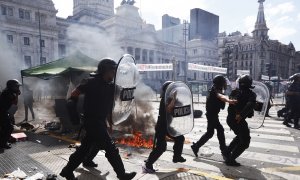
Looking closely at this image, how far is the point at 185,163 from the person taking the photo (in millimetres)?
5094

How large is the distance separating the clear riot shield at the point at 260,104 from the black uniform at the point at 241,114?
1.01ft

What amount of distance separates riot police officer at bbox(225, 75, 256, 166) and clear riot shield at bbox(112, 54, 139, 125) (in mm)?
1982

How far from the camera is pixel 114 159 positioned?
3.72m

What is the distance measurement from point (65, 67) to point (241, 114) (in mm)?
7192

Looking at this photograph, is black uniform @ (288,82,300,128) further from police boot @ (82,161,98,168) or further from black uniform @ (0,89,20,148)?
black uniform @ (0,89,20,148)

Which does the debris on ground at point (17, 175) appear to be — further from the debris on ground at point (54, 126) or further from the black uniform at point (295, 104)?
the black uniform at point (295, 104)

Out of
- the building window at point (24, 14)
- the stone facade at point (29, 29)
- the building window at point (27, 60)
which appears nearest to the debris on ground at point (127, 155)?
the stone facade at point (29, 29)

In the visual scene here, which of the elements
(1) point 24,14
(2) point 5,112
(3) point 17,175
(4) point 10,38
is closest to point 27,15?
(1) point 24,14

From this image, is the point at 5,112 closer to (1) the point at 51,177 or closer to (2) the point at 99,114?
(1) the point at 51,177

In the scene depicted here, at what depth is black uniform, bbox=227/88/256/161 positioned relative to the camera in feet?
15.2

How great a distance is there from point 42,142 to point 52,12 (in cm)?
5759

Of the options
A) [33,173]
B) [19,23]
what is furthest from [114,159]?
[19,23]

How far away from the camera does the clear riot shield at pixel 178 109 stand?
4.22m

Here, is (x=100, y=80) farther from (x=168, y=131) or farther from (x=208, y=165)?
(x=208, y=165)
